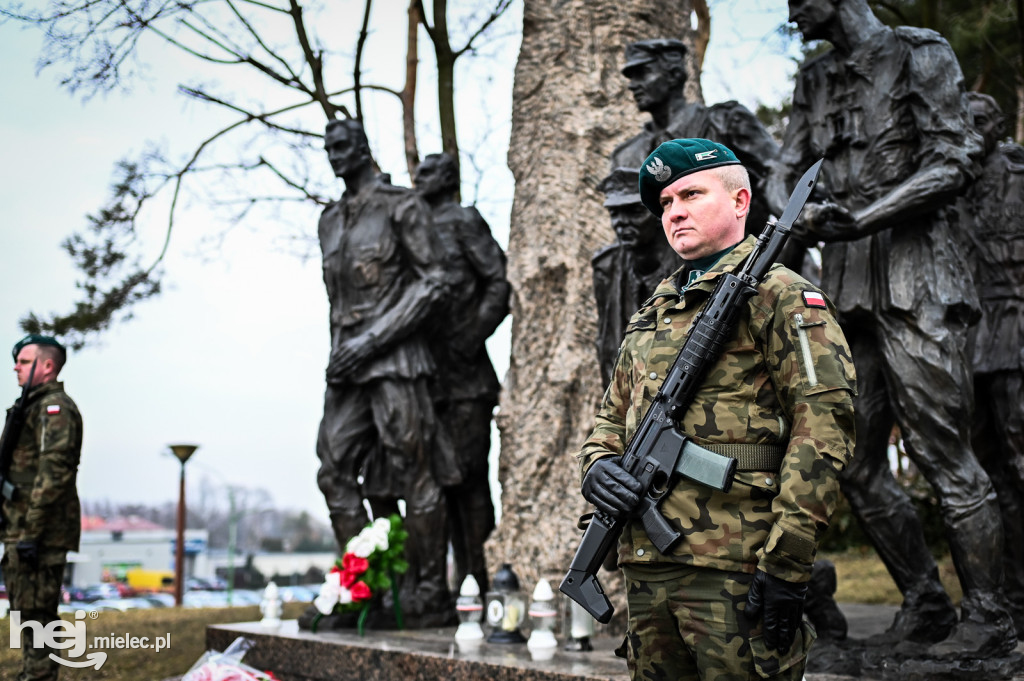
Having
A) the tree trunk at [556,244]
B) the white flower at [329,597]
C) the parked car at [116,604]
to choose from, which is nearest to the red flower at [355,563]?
the white flower at [329,597]

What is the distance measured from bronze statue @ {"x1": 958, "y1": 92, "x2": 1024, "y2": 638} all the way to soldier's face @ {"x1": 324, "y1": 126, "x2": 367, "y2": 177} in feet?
12.8

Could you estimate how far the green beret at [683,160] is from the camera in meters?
2.48

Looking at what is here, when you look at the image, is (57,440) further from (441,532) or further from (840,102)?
(840,102)

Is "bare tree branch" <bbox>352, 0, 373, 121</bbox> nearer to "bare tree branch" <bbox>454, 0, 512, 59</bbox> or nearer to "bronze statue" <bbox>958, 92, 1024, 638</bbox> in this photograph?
"bare tree branch" <bbox>454, 0, 512, 59</bbox>

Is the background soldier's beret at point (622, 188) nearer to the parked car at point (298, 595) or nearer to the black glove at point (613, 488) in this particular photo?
the black glove at point (613, 488)

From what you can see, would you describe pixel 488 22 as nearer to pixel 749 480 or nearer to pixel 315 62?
pixel 315 62

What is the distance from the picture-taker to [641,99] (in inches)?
205

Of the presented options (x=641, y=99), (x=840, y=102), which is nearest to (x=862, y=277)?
(x=840, y=102)

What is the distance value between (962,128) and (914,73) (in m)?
0.32

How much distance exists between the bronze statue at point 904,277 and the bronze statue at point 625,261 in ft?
2.11

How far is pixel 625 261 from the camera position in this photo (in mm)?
5199

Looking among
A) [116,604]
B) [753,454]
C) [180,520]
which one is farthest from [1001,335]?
[180,520]

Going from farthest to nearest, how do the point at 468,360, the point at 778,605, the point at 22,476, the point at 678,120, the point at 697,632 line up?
the point at 468,360 → the point at 22,476 → the point at 678,120 → the point at 697,632 → the point at 778,605

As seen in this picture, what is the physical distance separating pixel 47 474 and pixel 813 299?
4.81 metres
